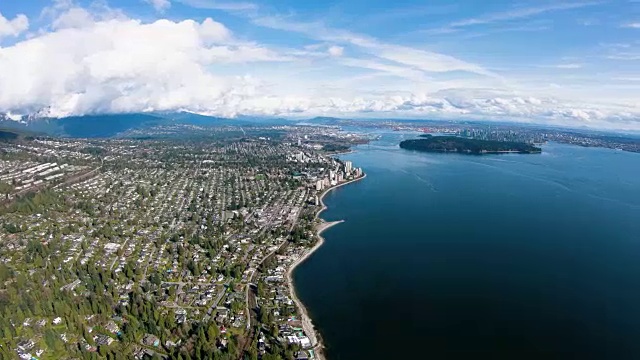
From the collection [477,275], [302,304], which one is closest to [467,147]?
[477,275]

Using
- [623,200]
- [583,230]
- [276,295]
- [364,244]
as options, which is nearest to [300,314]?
[276,295]

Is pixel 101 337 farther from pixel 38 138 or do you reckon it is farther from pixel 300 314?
pixel 38 138

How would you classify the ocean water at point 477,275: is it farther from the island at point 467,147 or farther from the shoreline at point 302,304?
the island at point 467,147

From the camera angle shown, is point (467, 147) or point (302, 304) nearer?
point (302, 304)

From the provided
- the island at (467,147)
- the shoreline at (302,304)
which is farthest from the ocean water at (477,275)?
the island at (467,147)

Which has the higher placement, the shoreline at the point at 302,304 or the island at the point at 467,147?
the island at the point at 467,147

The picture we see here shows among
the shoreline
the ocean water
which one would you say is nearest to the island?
the ocean water

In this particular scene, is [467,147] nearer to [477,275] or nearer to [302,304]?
[477,275]

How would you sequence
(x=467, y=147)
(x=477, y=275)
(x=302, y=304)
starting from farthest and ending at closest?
(x=467, y=147) < (x=477, y=275) < (x=302, y=304)
